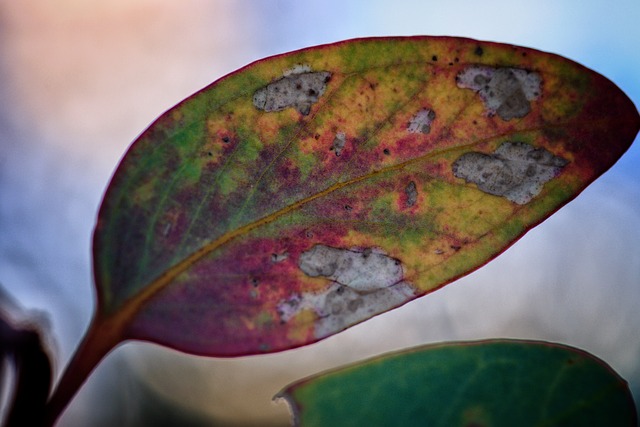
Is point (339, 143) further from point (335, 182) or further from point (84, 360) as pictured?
point (84, 360)

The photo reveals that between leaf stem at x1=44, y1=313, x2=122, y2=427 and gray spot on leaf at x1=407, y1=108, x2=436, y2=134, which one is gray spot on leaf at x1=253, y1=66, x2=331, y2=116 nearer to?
gray spot on leaf at x1=407, y1=108, x2=436, y2=134

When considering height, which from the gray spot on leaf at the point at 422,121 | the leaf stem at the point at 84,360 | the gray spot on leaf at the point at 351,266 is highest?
the gray spot on leaf at the point at 422,121

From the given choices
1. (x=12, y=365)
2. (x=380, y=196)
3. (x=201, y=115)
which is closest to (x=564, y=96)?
(x=380, y=196)

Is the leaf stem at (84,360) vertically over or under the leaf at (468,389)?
over

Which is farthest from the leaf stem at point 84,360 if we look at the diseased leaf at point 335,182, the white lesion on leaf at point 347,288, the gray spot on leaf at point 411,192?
the gray spot on leaf at point 411,192

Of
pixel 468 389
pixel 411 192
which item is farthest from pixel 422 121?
pixel 468 389

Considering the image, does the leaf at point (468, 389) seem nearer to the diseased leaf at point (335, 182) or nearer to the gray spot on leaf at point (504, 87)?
the diseased leaf at point (335, 182)
